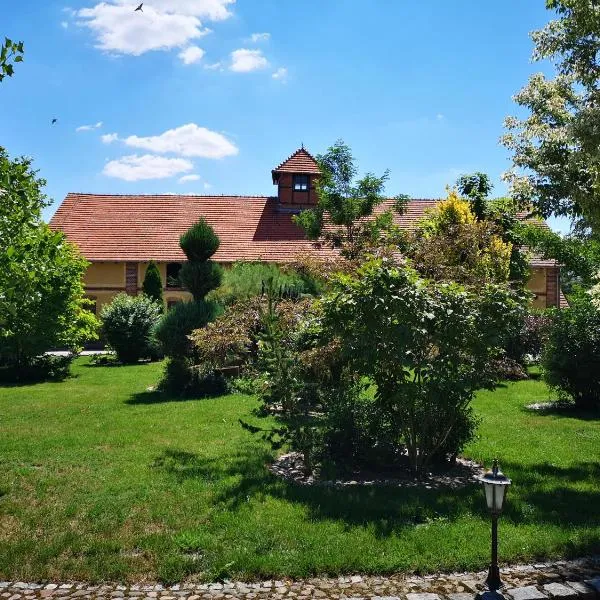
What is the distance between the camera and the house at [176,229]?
29812 mm

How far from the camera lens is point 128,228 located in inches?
1230

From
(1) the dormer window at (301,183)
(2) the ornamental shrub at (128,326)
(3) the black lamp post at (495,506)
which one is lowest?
(3) the black lamp post at (495,506)

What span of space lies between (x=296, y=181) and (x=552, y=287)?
14774 mm

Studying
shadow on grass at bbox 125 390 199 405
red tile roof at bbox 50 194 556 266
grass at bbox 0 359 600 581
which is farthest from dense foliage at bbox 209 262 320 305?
red tile roof at bbox 50 194 556 266

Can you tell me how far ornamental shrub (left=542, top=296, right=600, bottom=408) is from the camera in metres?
11.5

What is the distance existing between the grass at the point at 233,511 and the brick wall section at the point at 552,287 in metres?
22.6

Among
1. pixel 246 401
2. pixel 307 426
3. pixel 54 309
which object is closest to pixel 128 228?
pixel 54 309

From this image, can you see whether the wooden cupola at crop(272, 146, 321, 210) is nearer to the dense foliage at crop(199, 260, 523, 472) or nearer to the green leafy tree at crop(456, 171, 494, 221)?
the green leafy tree at crop(456, 171, 494, 221)

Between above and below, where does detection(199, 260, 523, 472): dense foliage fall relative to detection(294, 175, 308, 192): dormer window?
below

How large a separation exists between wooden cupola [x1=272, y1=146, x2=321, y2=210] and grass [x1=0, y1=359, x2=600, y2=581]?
24.1m

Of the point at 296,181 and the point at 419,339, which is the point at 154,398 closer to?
the point at 419,339

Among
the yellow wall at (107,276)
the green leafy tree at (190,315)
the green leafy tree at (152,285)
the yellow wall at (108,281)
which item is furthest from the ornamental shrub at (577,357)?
the yellow wall at (107,276)

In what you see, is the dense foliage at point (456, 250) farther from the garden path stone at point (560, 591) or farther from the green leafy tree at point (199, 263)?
the green leafy tree at point (199, 263)

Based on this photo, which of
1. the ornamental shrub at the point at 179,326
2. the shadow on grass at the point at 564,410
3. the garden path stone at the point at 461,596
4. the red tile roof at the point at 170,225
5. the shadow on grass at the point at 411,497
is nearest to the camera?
the garden path stone at the point at 461,596
